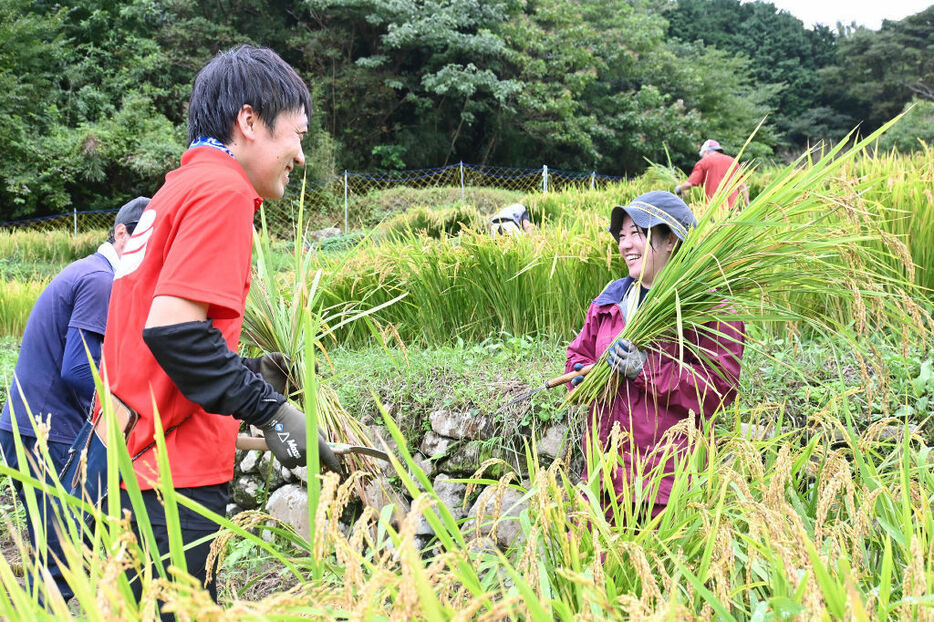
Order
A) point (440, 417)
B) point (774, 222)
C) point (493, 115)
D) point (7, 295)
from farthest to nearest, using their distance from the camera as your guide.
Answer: point (493, 115) < point (7, 295) < point (440, 417) < point (774, 222)

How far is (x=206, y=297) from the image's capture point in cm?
132

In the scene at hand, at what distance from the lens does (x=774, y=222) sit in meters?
1.83

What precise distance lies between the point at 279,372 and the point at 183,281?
0.93 meters

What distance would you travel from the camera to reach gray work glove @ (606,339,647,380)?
1999 millimetres

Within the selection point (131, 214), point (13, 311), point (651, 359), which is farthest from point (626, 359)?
point (13, 311)

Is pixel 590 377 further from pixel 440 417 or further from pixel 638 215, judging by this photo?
pixel 440 417

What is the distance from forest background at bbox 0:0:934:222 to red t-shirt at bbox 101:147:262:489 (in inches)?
684

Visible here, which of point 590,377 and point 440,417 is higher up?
point 590,377

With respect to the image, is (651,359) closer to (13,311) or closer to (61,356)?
(61,356)

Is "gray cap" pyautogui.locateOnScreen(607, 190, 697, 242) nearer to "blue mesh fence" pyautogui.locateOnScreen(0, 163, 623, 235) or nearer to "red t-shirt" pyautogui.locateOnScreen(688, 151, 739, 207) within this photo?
"red t-shirt" pyautogui.locateOnScreen(688, 151, 739, 207)

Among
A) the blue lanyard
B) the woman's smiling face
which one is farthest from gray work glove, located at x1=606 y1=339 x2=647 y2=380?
the blue lanyard

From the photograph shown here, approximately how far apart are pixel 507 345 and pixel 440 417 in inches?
29.1

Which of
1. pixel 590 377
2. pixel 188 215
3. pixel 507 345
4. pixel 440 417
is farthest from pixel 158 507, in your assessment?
pixel 507 345

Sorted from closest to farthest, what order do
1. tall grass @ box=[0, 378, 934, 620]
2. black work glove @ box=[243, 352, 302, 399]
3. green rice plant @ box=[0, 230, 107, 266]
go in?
tall grass @ box=[0, 378, 934, 620] → black work glove @ box=[243, 352, 302, 399] → green rice plant @ box=[0, 230, 107, 266]
